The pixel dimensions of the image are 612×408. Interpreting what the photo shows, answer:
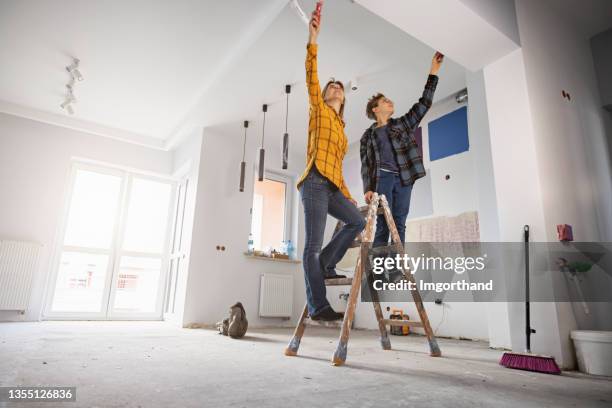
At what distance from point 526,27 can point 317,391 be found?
2.74m

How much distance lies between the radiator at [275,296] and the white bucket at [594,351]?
3833mm

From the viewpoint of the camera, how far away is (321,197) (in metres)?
1.96

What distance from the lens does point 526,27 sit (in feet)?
8.38

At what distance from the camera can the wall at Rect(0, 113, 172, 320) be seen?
4691mm

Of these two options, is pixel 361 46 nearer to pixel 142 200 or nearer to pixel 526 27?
pixel 526 27

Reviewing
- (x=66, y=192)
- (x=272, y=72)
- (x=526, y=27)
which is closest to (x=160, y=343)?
(x=272, y=72)

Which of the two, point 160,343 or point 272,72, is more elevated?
point 272,72

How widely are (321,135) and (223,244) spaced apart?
3362 mm

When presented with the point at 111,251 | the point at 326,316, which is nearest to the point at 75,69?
the point at 111,251

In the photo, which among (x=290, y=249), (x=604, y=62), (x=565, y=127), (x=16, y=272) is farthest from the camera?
(x=290, y=249)

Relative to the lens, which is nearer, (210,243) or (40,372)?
(40,372)

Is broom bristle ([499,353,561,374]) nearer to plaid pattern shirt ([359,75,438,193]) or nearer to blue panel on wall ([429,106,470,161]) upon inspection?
plaid pattern shirt ([359,75,438,193])

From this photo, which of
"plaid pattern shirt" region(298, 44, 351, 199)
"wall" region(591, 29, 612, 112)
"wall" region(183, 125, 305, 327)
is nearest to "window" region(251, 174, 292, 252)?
"wall" region(183, 125, 305, 327)

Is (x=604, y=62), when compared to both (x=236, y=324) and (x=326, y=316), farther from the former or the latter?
(x=236, y=324)
